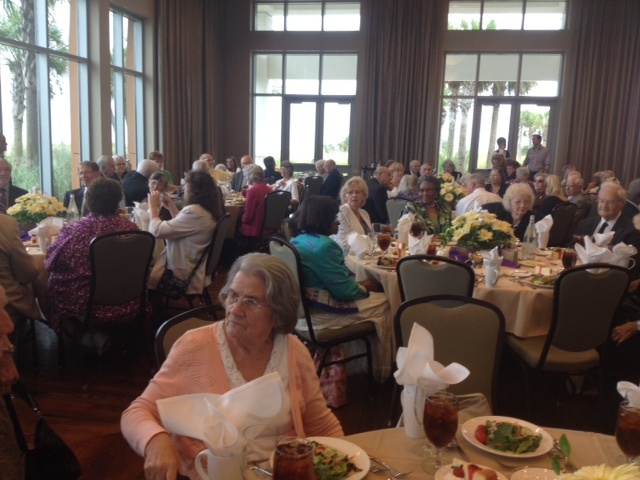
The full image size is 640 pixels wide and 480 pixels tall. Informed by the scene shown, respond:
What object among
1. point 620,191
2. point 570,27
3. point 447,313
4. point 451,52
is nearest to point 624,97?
point 570,27

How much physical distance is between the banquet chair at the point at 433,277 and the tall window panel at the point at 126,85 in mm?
8146

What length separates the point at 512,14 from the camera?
12.6m

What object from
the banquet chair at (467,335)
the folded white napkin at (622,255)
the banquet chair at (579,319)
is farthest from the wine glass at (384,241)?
the banquet chair at (467,335)

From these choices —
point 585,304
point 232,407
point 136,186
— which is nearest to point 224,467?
point 232,407

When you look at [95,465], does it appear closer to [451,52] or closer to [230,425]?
[230,425]

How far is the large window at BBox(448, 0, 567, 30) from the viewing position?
1254 centimetres

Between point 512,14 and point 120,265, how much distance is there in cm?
1157

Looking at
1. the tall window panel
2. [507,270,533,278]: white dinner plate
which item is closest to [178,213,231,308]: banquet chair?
[507,270,533,278]: white dinner plate

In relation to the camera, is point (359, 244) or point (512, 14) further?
point (512, 14)

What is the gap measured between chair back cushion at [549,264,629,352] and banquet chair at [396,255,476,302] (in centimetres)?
47

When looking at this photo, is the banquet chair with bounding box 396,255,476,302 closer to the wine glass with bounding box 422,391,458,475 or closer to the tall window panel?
the wine glass with bounding box 422,391,458,475

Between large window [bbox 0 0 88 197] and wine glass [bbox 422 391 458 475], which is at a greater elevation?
large window [bbox 0 0 88 197]

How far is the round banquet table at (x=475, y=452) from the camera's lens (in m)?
1.47

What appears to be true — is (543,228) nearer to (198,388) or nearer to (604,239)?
(604,239)
